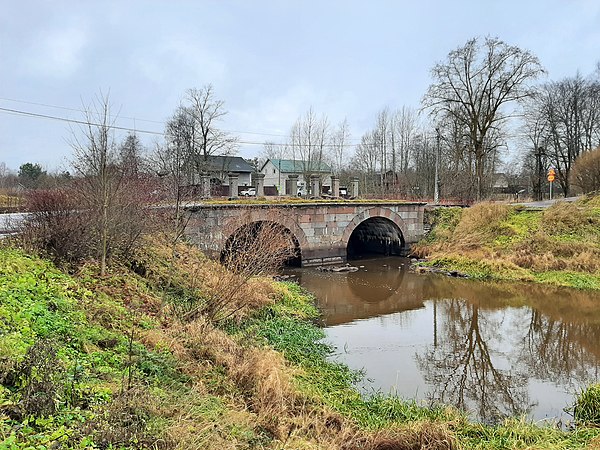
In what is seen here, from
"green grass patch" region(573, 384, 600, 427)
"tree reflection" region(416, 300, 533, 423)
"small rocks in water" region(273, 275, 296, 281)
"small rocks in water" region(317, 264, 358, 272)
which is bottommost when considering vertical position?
"tree reflection" region(416, 300, 533, 423)

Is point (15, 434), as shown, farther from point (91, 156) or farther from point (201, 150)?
point (201, 150)

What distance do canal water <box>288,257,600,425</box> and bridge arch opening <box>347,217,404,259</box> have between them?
18.6 feet

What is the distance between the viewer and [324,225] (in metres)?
20.2

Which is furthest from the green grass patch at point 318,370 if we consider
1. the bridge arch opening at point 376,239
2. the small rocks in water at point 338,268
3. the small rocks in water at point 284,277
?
the bridge arch opening at point 376,239

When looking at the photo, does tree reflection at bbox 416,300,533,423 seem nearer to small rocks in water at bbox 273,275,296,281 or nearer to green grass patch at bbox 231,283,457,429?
green grass patch at bbox 231,283,457,429

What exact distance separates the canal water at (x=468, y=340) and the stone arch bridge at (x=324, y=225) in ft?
8.32

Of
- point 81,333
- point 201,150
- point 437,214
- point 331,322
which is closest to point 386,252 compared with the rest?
point 437,214

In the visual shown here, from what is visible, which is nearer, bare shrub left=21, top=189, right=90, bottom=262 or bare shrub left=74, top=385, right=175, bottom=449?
bare shrub left=74, top=385, right=175, bottom=449

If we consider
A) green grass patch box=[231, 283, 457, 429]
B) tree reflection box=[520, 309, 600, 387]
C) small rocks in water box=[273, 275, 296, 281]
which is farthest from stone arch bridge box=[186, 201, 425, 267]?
tree reflection box=[520, 309, 600, 387]

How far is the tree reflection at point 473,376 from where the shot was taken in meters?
7.17

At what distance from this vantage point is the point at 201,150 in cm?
3447

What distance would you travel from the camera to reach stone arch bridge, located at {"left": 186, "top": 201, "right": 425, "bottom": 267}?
53.2 feet

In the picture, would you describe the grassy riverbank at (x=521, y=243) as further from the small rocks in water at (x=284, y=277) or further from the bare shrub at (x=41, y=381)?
the bare shrub at (x=41, y=381)

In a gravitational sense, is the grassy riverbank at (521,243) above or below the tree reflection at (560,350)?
above
